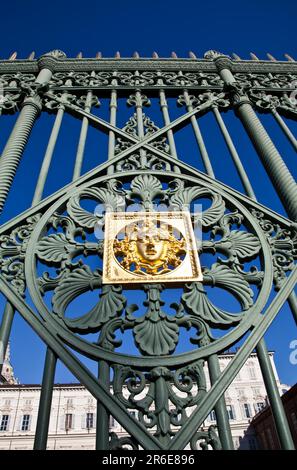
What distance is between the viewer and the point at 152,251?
3.32m

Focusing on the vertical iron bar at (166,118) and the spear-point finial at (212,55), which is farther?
the spear-point finial at (212,55)

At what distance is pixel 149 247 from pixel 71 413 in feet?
93.8

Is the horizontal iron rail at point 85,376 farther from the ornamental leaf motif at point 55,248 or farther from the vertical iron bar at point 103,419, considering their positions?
the ornamental leaf motif at point 55,248

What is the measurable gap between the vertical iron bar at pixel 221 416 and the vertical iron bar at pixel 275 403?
331mm

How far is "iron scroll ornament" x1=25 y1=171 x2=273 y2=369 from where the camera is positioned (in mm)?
2715

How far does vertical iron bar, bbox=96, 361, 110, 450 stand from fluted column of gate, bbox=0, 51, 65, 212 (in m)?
2.02

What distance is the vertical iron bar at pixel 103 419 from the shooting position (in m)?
2.21

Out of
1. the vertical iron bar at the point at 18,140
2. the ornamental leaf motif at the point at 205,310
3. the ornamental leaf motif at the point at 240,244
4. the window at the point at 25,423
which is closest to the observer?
the ornamental leaf motif at the point at 205,310

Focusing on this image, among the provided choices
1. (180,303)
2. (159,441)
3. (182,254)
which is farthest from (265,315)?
(159,441)

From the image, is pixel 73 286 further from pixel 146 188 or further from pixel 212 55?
pixel 212 55

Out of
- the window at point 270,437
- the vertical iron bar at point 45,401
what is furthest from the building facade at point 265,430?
the vertical iron bar at point 45,401

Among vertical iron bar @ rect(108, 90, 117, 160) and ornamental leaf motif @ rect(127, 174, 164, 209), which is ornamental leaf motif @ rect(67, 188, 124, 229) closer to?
ornamental leaf motif @ rect(127, 174, 164, 209)

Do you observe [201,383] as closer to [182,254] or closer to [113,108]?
[182,254]

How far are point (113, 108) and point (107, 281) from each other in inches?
118
